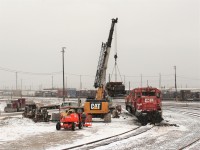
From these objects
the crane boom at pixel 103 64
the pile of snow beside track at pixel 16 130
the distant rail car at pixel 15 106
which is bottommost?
the pile of snow beside track at pixel 16 130

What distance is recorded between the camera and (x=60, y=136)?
20.9 meters

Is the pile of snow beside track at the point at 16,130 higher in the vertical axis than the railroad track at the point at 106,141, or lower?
higher

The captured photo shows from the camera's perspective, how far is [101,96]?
33.4 metres

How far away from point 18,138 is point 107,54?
52.5ft

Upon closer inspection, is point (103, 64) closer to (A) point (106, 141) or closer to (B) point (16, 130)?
(B) point (16, 130)

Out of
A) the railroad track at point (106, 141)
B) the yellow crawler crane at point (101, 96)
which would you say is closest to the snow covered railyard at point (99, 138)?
the railroad track at point (106, 141)

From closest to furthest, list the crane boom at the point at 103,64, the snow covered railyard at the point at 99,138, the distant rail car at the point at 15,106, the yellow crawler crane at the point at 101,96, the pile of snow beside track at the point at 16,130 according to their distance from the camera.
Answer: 1. the snow covered railyard at the point at 99,138
2. the pile of snow beside track at the point at 16,130
3. the yellow crawler crane at the point at 101,96
4. the crane boom at the point at 103,64
5. the distant rail car at the point at 15,106

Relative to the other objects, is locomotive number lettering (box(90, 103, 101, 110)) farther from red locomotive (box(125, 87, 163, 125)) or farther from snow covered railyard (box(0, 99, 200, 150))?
snow covered railyard (box(0, 99, 200, 150))

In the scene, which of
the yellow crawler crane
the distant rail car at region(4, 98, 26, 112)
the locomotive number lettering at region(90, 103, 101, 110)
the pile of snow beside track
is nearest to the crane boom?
the yellow crawler crane

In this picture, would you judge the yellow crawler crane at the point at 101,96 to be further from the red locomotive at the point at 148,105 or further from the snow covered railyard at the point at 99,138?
the snow covered railyard at the point at 99,138

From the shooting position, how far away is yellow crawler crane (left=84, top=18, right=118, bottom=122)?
3070 centimetres

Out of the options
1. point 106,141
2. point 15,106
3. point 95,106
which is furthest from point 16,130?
point 15,106

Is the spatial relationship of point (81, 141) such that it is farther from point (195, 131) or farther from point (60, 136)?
point (195, 131)

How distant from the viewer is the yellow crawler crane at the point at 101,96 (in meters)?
30.7
